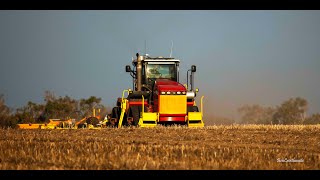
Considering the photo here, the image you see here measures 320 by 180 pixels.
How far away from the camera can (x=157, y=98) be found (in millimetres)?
25562

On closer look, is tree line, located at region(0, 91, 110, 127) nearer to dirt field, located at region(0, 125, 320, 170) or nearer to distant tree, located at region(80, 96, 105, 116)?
distant tree, located at region(80, 96, 105, 116)

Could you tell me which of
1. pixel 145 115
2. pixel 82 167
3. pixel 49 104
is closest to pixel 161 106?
pixel 145 115

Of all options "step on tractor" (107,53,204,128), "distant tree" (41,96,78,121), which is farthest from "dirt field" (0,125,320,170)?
"distant tree" (41,96,78,121)

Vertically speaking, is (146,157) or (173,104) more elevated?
(173,104)

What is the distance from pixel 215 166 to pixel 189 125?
1574 centimetres

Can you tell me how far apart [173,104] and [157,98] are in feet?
2.66

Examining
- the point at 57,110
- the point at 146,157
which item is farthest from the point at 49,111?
the point at 146,157

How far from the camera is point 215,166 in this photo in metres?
9.41

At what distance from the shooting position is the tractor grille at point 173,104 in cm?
2528

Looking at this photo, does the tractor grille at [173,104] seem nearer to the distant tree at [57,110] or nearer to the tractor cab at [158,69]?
the tractor cab at [158,69]

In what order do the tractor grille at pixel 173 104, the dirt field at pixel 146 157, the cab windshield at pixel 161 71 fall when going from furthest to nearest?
the cab windshield at pixel 161 71, the tractor grille at pixel 173 104, the dirt field at pixel 146 157

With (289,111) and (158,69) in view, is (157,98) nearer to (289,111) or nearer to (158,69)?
(158,69)

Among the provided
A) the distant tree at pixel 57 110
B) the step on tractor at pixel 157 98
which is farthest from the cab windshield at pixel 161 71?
the distant tree at pixel 57 110

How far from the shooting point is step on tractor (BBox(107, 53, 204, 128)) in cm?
2520
